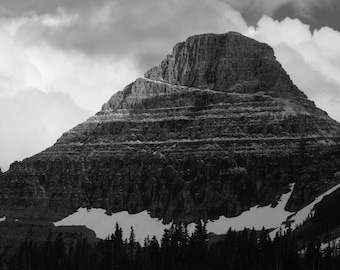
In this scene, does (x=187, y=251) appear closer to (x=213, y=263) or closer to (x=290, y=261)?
(x=213, y=263)

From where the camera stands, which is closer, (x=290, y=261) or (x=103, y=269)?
(x=290, y=261)

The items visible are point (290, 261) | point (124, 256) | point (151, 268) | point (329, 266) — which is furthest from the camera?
point (124, 256)

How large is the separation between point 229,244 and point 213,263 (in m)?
12.7

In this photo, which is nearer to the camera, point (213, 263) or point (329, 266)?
point (329, 266)

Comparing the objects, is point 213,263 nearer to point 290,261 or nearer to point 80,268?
point 80,268

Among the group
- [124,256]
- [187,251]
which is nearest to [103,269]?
[124,256]

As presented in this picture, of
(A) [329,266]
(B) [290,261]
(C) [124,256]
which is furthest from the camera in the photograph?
(C) [124,256]

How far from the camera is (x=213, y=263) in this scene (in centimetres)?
18650

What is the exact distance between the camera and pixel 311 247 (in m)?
177

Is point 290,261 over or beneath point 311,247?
beneath

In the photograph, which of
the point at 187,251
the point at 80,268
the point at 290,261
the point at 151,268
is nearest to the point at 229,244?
the point at 187,251

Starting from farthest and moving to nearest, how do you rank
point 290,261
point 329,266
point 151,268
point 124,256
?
point 124,256 → point 151,268 → point 329,266 → point 290,261

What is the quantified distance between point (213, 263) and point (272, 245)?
16.4 metres

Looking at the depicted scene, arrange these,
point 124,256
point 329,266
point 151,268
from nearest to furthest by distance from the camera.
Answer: point 329,266, point 151,268, point 124,256
